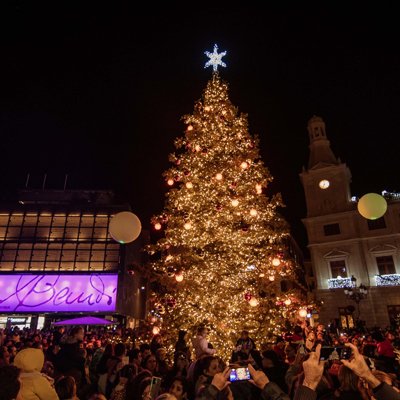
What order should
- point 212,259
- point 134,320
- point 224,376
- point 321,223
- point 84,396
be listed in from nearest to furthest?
point 224,376
point 84,396
point 212,259
point 321,223
point 134,320

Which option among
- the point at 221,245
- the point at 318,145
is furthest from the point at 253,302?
the point at 318,145

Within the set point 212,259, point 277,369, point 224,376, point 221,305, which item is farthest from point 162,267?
point 224,376

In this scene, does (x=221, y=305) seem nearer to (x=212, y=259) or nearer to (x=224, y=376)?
(x=212, y=259)

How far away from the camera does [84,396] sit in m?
5.66

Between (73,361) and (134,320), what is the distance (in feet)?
139

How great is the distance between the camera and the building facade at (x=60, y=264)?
34.2 metres

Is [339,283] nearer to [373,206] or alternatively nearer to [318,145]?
[318,145]

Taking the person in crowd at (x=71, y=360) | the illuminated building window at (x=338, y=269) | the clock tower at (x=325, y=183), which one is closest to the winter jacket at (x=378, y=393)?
the person in crowd at (x=71, y=360)

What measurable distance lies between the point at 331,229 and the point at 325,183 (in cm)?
531

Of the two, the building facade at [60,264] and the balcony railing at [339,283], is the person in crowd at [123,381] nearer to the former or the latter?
the balcony railing at [339,283]

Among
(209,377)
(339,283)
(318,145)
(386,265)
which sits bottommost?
(209,377)

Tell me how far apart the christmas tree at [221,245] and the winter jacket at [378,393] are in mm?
7683

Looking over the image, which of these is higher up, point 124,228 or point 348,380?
point 124,228

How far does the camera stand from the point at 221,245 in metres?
11.5
